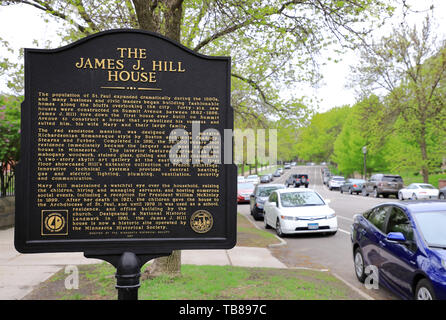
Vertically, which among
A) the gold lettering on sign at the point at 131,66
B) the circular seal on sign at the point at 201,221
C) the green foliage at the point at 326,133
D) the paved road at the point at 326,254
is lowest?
the paved road at the point at 326,254

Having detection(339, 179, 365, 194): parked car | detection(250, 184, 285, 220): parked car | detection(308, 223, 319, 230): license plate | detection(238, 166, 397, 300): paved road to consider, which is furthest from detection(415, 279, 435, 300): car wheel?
detection(339, 179, 365, 194): parked car

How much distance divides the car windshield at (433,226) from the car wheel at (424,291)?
0.51 metres

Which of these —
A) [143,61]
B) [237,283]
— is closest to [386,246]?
[237,283]

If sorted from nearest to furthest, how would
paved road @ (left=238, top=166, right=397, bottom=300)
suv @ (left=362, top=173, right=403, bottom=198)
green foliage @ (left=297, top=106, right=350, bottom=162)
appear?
1. paved road @ (left=238, top=166, right=397, bottom=300)
2. suv @ (left=362, top=173, right=403, bottom=198)
3. green foliage @ (left=297, top=106, right=350, bottom=162)

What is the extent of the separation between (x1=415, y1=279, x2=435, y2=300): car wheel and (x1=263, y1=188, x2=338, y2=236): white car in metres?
7.48

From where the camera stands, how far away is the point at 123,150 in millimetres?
3547

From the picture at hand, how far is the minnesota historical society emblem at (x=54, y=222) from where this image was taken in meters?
3.39

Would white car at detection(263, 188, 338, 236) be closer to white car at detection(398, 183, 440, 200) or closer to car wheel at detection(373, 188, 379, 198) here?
white car at detection(398, 183, 440, 200)

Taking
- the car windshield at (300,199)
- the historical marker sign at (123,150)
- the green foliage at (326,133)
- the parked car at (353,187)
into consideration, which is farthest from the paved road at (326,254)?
the green foliage at (326,133)

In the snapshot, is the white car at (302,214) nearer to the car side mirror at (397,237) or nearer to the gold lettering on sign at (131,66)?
the car side mirror at (397,237)

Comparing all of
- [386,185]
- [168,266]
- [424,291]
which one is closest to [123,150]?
[168,266]

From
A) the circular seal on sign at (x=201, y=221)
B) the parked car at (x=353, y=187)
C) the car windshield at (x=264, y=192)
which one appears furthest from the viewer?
the parked car at (x=353, y=187)

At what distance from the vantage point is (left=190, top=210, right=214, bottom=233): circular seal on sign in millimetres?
3545
